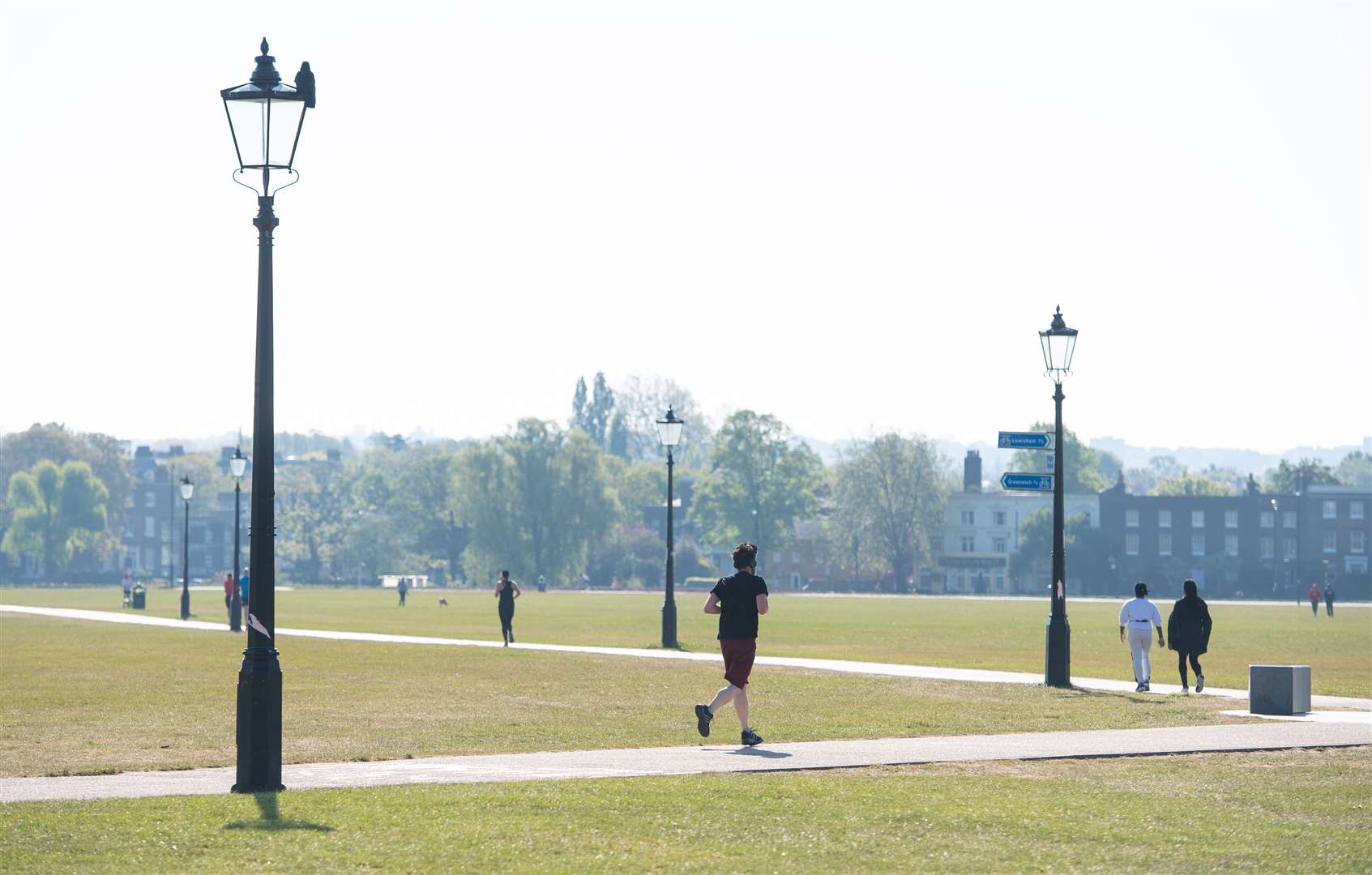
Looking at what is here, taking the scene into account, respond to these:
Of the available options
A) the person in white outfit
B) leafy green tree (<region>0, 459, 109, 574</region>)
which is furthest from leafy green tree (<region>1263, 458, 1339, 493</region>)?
the person in white outfit

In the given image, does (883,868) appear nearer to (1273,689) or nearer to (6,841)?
(6,841)

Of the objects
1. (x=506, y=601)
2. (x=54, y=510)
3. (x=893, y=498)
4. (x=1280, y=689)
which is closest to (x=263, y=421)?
(x=1280, y=689)

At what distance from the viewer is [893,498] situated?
156 metres

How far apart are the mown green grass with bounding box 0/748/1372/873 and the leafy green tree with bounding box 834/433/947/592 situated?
14030cm

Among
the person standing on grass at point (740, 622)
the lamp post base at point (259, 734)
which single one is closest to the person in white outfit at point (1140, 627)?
the person standing on grass at point (740, 622)

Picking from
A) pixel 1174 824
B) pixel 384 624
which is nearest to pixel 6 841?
pixel 1174 824

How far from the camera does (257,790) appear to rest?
14656mm

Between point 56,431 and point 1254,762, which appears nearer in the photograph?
point 1254,762

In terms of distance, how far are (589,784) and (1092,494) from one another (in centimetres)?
15855

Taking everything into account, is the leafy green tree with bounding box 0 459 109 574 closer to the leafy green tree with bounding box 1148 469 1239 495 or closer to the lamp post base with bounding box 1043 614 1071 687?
the leafy green tree with bounding box 1148 469 1239 495

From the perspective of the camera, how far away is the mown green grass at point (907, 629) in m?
40.2

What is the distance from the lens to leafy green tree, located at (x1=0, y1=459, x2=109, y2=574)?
517 ft

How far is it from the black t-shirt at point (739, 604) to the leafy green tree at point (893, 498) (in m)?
137

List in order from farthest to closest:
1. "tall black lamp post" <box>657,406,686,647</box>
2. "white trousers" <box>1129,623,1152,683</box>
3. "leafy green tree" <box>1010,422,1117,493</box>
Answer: "leafy green tree" <box>1010,422,1117,493</box>
"tall black lamp post" <box>657,406,686,647</box>
"white trousers" <box>1129,623,1152,683</box>
